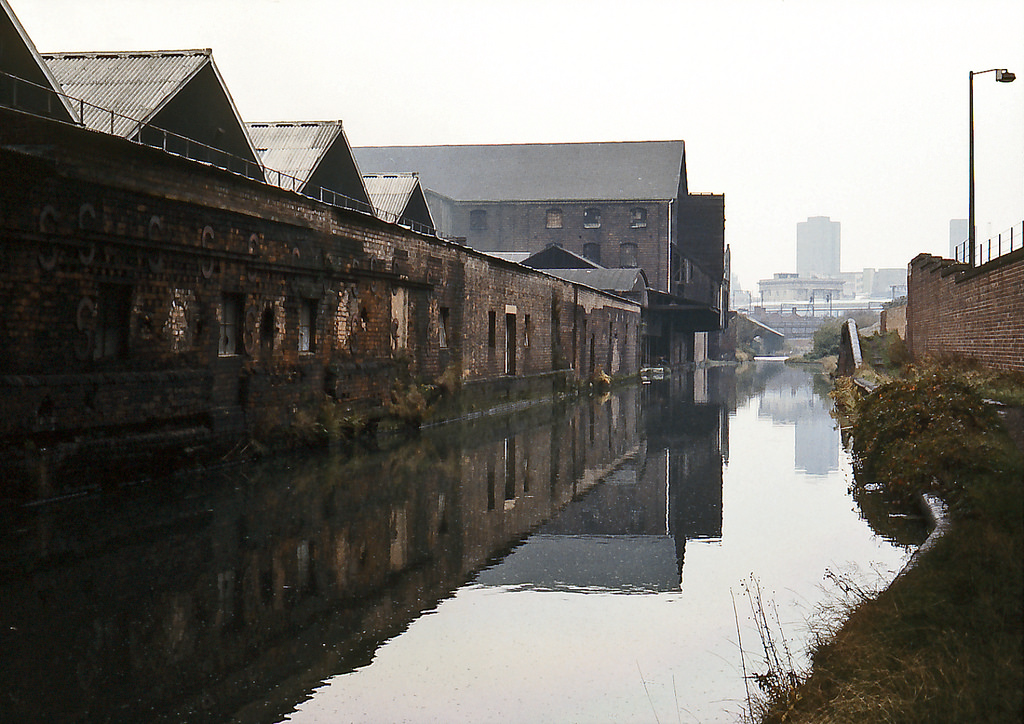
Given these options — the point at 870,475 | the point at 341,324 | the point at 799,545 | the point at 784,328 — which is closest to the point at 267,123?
the point at 341,324

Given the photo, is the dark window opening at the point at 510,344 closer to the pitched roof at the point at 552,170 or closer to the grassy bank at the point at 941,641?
the grassy bank at the point at 941,641

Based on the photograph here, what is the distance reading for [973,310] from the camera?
720 inches

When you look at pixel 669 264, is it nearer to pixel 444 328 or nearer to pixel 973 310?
pixel 444 328

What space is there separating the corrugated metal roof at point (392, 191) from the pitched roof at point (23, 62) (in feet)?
50.7

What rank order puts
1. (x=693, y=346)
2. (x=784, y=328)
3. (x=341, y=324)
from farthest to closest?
(x=784, y=328)
(x=693, y=346)
(x=341, y=324)

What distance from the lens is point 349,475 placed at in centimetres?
1187

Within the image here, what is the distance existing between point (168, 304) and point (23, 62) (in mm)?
9130

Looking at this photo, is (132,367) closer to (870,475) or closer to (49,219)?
(49,219)

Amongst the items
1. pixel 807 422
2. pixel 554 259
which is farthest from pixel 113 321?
pixel 554 259

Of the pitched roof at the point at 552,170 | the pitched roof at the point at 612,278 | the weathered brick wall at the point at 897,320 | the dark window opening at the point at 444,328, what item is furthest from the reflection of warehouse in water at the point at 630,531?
the pitched roof at the point at 552,170

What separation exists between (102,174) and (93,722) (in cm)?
759

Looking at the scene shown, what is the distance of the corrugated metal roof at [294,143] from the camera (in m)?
27.4

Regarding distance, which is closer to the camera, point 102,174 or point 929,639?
point 929,639

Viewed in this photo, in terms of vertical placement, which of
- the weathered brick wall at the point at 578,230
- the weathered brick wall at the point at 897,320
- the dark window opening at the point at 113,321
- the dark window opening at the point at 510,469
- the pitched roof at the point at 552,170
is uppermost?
the pitched roof at the point at 552,170
